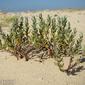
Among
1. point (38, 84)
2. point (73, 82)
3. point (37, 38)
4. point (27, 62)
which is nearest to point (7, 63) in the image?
point (27, 62)

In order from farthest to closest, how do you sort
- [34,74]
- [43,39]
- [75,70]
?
[43,39] → [75,70] → [34,74]

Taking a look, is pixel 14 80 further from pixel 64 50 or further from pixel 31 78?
pixel 64 50

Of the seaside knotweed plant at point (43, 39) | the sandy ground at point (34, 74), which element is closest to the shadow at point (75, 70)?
the sandy ground at point (34, 74)

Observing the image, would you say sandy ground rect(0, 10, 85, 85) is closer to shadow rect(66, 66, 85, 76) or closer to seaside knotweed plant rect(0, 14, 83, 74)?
shadow rect(66, 66, 85, 76)

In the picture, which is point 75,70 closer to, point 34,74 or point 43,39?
point 34,74

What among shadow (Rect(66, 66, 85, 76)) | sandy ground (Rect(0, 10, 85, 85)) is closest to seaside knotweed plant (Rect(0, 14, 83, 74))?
sandy ground (Rect(0, 10, 85, 85))

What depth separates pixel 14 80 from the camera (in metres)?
6.14

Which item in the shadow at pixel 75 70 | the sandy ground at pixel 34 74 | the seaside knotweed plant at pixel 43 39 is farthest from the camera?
the seaside knotweed plant at pixel 43 39

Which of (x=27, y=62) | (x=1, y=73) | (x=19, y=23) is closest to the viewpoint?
(x=1, y=73)

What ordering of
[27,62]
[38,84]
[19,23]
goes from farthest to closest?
1. [19,23]
2. [27,62]
3. [38,84]

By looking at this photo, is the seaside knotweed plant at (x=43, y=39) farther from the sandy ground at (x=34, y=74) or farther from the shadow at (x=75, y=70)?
the shadow at (x=75, y=70)

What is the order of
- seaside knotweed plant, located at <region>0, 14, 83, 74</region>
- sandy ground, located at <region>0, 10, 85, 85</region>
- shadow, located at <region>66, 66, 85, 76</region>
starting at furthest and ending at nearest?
seaside knotweed plant, located at <region>0, 14, 83, 74</region> < shadow, located at <region>66, 66, 85, 76</region> < sandy ground, located at <region>0, 10, 85, 85</region>

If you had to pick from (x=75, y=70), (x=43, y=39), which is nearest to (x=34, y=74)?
(x=75, y=70)

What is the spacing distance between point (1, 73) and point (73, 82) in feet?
6.26
